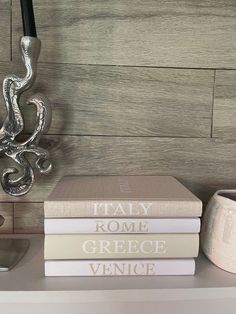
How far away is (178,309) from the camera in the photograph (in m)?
0.48

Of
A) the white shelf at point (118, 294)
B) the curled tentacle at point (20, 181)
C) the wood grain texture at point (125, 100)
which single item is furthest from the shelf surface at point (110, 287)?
the wood grain texture at point (125, 100)

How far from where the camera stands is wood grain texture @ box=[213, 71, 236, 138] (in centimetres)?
66

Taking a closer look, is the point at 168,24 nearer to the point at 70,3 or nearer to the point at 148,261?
the point at 70,3

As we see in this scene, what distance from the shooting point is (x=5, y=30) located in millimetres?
625

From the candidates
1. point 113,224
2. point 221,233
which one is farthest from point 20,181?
point 221,233

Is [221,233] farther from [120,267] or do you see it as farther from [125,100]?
[125,100]

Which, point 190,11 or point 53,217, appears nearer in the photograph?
point 53,217

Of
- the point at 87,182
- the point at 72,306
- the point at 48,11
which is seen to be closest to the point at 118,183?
the point at 87,182

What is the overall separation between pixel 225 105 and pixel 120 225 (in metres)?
0.31

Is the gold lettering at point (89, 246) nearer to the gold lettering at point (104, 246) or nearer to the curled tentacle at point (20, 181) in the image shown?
the gold lettering at point (104, 246)

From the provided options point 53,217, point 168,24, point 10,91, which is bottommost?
point 53,217

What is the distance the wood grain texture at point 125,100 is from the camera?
0.64m

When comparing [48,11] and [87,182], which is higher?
[48,11]

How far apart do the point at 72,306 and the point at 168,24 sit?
1.54 ft
